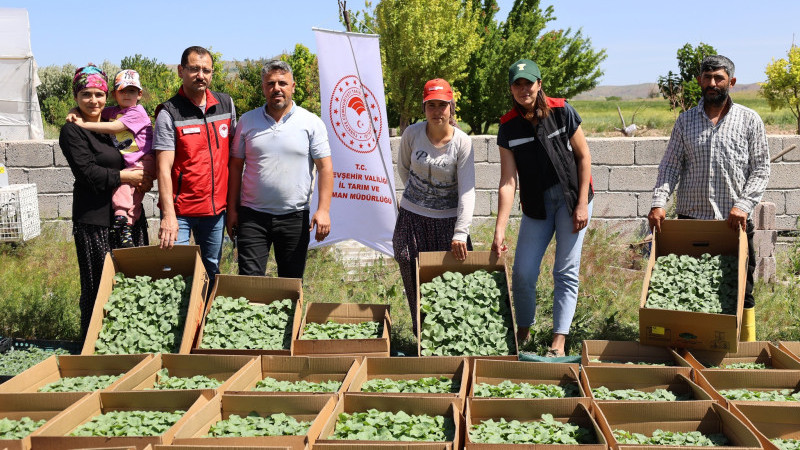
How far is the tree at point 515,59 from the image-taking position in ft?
70.9

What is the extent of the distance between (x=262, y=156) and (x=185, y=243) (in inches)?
26.6

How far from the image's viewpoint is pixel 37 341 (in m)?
4.15

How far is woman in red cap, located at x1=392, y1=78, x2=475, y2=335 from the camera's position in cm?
374

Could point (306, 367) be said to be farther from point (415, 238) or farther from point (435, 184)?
point (435, 184)

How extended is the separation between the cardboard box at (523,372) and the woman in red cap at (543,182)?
706mm

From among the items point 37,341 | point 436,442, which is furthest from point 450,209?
point 37,341

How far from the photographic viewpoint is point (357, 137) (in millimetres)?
4809

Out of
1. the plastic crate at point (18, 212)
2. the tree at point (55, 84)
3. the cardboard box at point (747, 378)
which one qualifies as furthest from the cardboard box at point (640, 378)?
the tree at point (55, 84)

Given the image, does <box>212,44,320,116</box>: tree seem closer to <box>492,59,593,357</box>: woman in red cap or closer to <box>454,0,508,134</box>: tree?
<box>454,0,508,134</box>: tree

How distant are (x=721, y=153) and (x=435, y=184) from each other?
158 centimetres

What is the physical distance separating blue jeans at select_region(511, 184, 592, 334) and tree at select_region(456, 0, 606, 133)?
17.5 m

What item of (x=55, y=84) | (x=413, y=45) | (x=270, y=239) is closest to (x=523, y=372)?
(x=270, y=239)

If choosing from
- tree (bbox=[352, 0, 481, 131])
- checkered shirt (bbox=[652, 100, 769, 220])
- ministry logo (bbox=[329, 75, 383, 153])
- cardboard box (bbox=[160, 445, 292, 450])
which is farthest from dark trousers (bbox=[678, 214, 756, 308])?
tree (bbox=[352, 0, 481, 131])

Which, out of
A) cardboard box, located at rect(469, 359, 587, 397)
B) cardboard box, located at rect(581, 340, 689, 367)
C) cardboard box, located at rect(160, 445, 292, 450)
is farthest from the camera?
cardboard box, located at rect(581, 340, 689, 367)
